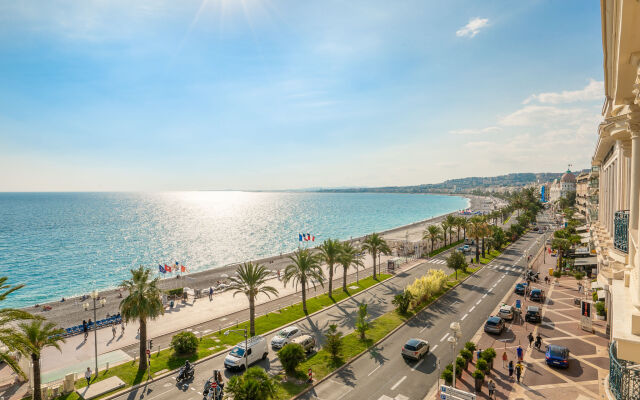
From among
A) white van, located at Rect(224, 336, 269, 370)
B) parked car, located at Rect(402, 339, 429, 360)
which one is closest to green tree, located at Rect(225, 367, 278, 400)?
white van, located at Rect(224, 336, 269, 370)

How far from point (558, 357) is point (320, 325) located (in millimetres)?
18864

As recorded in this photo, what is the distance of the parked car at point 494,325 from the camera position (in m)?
28.8

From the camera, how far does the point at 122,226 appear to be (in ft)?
477

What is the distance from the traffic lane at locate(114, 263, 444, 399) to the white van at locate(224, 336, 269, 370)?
0.54m

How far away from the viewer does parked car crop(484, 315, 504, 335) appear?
28828mm

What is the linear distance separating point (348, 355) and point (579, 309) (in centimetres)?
2567

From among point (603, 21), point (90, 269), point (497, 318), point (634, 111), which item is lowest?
point (90, 269)

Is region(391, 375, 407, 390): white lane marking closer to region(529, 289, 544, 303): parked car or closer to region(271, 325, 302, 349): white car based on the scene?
region(271, 325, 302, 349): white car

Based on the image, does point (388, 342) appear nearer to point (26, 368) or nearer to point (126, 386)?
point (126, 386)

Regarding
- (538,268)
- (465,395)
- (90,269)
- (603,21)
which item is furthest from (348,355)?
(90,269)

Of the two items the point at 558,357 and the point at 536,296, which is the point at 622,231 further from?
the point at 536,296

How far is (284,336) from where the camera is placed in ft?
93.8

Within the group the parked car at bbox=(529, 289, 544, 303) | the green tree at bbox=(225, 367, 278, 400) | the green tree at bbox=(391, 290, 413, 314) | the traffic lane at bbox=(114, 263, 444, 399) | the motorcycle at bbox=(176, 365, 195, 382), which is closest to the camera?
the green tree at bbox=(225, 367, 278, 400)

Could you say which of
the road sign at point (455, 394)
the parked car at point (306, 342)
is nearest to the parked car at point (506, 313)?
the road sign at point (455, 394)
